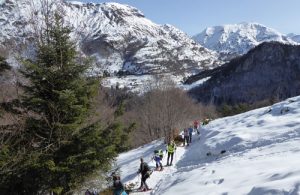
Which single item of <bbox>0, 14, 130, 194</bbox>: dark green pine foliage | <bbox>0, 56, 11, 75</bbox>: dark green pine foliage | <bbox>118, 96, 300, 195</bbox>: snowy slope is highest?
<bbox>0, 56, 11, 75</bbox>: dark green pine foliage

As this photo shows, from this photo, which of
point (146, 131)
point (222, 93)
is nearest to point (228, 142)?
point (146, 131)

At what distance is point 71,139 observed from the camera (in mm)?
15875

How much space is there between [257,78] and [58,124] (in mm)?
153479

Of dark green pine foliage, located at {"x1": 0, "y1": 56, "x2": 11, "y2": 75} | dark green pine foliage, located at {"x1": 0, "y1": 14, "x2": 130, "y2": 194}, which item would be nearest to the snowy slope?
dark green pine foliage, located at {"x1": 0, "y1": 14, "x2": 130, "y2": 194}

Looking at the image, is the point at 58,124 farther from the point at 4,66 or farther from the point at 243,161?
the point at 243,161

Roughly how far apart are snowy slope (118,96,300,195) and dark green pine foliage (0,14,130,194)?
12.4 feet

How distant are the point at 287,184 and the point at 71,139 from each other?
358 inches

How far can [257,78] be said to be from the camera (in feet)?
527

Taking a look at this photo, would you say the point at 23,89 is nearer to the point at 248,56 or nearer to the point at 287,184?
the point at 287,184

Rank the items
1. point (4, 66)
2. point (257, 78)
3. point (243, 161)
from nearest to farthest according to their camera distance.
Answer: point (4, 66)
point (243, 161)
point (257, 78)

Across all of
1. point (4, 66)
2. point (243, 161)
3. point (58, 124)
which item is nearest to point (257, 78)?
point (243, 161)

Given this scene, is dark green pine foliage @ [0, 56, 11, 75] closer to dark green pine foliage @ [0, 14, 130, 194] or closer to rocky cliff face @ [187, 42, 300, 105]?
dark green pine foliage @ [0, 14, 130, 194]

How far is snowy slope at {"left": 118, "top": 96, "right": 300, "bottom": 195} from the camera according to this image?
11491 millimetres

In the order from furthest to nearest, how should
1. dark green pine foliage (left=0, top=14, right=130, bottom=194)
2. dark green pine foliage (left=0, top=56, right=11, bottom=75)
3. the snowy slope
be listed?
dark green pine foliage (left=0, top=14, right=130, bottom=194), dark green pine foliage (left=0, top=56, right=11, bottom=75), the snowy slope
